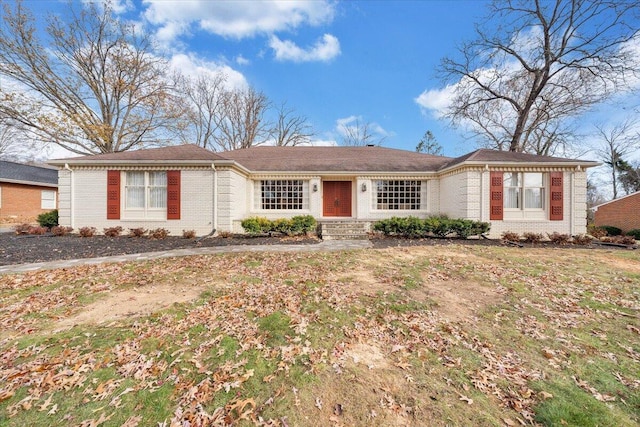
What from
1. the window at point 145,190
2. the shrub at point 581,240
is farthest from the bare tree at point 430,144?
the window at point 145,190

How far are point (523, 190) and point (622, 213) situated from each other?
52.2ft

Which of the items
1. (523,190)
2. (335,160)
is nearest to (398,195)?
(335,160)

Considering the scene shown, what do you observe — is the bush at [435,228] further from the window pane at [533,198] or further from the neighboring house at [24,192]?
the neighboring house at [24,192]

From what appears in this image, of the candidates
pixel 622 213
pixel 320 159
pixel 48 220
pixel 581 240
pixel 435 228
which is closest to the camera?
pixel 581 240

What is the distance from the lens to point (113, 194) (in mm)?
10836

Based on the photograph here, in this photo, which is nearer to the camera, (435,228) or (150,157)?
(435,228)

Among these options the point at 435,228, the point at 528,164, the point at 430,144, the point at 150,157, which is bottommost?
the point at 435,228

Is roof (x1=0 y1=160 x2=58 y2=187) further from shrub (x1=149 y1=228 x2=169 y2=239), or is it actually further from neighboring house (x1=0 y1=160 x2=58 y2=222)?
shrub (x1=149 y1=228 x2=169 y2=239)

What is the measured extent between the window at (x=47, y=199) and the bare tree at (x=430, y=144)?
35.5 meters

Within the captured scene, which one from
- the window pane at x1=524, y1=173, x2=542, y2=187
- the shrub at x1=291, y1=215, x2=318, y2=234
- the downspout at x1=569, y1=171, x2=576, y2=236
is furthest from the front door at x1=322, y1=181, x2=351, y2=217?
the downspout at x1=569, y1=171, x2=576, y2=236

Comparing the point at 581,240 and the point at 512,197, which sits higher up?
the point at 512,197

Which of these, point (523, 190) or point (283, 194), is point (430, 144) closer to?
point (523, 190)

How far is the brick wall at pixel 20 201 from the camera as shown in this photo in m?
17.5

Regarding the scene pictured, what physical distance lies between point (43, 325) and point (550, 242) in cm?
1437
